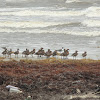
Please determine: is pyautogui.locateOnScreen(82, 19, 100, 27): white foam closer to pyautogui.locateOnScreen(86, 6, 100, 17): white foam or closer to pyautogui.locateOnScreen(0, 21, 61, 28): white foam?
pyautogui.locateOnScreen(0, 21, 61, 28): white foam

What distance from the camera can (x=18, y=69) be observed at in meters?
13.0

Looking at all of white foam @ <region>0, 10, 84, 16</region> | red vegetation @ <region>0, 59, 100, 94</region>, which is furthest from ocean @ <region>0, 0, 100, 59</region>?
red vegetation @ <region>0, 59, 100, 94</region>

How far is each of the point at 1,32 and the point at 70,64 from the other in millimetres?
15107

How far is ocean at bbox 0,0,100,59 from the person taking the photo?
20859mm

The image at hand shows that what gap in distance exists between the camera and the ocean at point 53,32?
20.9 metres

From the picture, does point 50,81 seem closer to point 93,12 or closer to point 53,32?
point 53,32

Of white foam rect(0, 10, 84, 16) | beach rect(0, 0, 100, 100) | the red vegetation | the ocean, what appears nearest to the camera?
beach rect(0, 0, 100, 100)

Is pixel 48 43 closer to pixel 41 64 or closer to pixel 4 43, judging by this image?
pixel 4 43

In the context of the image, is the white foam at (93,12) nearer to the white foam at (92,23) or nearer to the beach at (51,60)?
the beach at (51,60)

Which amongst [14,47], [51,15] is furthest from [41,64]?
[51,15]

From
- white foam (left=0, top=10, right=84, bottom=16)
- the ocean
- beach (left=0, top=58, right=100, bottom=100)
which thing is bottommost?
beach (left=0, top=58, right=100, bottom=100)

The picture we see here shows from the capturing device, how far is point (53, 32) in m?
27.5

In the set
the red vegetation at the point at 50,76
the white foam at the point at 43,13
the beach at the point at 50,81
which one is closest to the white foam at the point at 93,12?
the white foam at the point at 43,13

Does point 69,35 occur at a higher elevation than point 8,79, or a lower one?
higher
